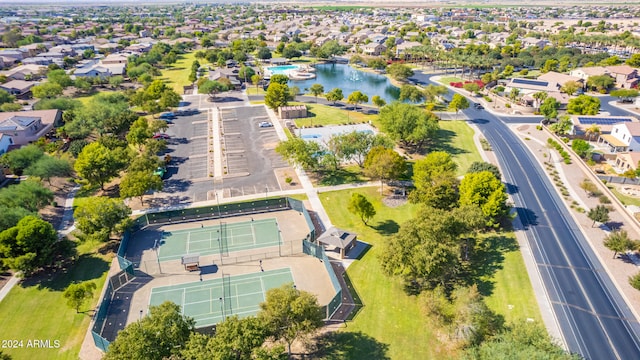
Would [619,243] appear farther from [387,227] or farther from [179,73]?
[179,73]

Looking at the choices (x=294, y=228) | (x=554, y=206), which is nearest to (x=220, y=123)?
(x=294, y=228)

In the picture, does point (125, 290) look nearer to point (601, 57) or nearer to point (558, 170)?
point (558, 170)

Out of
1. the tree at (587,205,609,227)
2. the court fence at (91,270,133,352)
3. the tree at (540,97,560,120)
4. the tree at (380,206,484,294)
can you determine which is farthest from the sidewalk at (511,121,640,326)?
the court fence at (91,270,133,352)

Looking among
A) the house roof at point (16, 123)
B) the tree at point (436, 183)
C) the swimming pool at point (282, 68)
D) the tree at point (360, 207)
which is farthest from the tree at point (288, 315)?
the swimming pool at point (282, 68)

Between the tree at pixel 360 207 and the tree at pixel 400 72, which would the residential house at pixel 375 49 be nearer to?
the tree at pixel 400 72

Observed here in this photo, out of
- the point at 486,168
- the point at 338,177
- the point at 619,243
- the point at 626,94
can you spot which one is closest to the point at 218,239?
the point at 338,177

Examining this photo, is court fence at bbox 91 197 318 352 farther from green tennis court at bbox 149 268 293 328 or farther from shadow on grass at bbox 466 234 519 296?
shadow on grass at bbox 466 234 519 296
